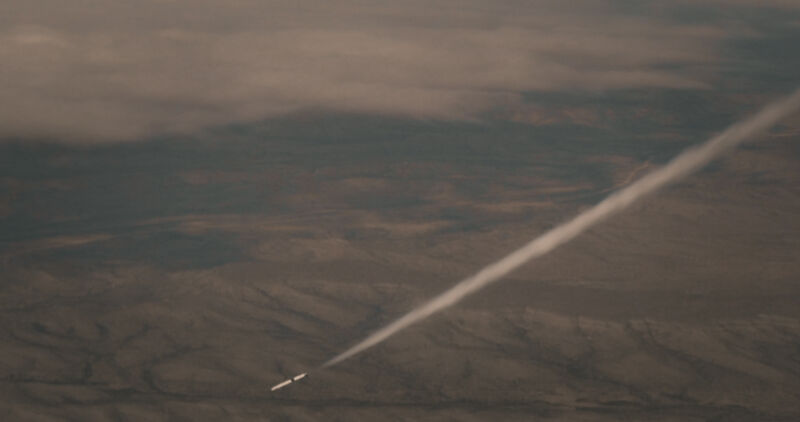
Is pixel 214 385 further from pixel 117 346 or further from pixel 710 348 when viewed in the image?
pixel 710 348

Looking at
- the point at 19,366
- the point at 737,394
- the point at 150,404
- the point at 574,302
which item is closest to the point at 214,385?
the point at 150,404

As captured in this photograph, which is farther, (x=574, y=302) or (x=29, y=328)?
(x=574, y=302)

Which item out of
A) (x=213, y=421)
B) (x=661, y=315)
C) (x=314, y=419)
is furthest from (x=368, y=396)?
(x=661, y=315)

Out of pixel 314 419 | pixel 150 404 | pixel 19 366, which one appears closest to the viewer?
pixel 314 419

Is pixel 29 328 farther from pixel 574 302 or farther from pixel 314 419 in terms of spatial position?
pixel 574 302

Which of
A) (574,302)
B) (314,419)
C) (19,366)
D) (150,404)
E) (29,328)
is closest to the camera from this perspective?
(314,419)

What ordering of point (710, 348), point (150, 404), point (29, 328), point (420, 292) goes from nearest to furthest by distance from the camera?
point (150, 404), point (710, 348), point (29, 328), point (420, 292)

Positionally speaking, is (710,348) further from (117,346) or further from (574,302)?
(117,346)

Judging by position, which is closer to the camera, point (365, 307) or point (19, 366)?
point (19, 366)

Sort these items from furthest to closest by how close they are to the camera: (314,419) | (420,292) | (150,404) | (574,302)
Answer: (420,292) < (574,302) < (150,404) < (314,419)
